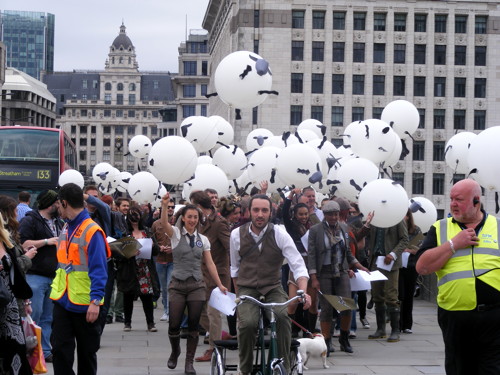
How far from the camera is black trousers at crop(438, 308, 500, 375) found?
6688mm

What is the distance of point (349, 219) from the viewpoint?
15.6 meters


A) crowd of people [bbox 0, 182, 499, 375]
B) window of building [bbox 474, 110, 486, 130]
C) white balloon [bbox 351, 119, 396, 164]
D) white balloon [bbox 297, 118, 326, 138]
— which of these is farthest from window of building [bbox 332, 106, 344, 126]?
white balloon [bbox 351, 119, 396, 164]

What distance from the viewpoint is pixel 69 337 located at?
26.1 ft

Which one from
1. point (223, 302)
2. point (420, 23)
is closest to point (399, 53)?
point (420, 23)

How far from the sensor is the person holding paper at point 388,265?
43.7ft

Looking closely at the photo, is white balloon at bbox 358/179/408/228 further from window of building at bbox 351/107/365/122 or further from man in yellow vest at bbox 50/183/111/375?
window of building at bbox 351/107/365/122

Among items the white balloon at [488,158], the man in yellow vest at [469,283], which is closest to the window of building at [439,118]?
the white balloon at [488,158]

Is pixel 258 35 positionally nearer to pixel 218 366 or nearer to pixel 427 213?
pixel 427 213

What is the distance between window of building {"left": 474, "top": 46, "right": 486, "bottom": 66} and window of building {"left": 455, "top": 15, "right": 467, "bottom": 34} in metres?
1.68

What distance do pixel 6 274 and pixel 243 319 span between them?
2.36 meters

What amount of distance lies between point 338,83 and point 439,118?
8.16 m

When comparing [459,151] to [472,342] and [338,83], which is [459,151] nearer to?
[472,342]

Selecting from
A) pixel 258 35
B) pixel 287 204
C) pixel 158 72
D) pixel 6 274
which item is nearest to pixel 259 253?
pixel 6 274

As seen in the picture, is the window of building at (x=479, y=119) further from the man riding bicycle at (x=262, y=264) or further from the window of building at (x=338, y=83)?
the man riding bicycle at (x=262, y=264)
